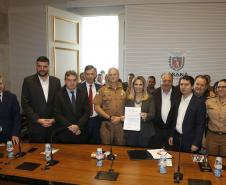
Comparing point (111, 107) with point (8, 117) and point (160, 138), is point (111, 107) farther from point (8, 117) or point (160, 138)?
point (8, 117)

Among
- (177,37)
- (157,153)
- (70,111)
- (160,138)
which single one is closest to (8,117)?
(70,111)

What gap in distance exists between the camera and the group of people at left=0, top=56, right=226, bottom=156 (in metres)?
3.19

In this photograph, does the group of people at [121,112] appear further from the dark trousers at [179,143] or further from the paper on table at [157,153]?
the paper on table at [157,153]

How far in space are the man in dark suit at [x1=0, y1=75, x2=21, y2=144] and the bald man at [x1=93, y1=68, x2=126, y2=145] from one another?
1011mm

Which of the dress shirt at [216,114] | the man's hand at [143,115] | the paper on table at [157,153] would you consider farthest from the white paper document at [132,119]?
the dress shirt at [216,114]

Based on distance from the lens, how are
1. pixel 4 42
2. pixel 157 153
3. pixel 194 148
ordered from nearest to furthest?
pixel 157 153, pixel 194 148, pixel 4 42

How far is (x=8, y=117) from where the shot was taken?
11.1ft

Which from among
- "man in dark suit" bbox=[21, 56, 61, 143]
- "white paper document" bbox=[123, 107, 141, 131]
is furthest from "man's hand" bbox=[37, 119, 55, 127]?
"white paper document" bbox=[123, 107, 141, 131]

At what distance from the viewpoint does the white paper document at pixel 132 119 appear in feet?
10.6

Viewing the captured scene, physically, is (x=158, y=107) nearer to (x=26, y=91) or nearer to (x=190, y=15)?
(x=26, y=91)

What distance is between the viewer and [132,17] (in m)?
6.27

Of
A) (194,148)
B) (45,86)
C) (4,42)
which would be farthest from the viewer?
(4,42)

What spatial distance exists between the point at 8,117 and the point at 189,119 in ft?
7.09

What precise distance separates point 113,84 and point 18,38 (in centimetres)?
334
